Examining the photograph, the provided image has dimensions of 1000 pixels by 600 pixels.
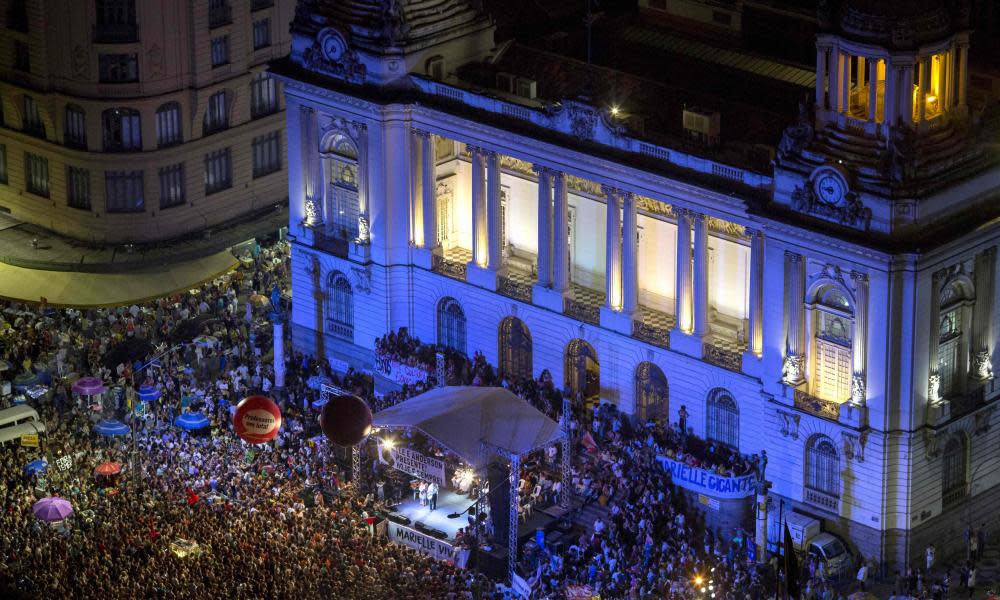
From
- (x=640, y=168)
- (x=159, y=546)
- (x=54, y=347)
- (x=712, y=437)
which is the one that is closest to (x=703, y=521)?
(x=712, y=437)

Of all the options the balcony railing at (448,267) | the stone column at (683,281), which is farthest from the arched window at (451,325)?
the stone column at (683,281)

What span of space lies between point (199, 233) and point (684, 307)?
36.0m

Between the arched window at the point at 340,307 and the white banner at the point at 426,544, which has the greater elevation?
the arched window at the point at 340,307

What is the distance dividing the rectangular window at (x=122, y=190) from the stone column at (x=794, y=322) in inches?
1711

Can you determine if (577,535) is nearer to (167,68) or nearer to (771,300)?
(771,300)

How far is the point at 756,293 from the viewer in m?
105

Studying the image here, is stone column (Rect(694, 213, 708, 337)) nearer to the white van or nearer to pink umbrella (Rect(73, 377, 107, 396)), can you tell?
pink umbrella (Rect(73, 377, 107, 396))

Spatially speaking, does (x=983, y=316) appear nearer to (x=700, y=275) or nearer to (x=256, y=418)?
(x=700, y=275)

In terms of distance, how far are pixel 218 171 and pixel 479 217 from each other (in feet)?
81.2

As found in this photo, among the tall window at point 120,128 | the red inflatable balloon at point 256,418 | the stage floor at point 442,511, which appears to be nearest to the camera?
the red inflatable balloon at point 256,418

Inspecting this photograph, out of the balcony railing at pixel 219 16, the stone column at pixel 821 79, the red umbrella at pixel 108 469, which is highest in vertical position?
the stone column at pixel 821 79

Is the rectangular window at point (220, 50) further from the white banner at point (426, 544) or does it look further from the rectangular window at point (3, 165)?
the white banner at point (426, 544)

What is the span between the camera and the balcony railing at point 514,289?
115062 millimetres

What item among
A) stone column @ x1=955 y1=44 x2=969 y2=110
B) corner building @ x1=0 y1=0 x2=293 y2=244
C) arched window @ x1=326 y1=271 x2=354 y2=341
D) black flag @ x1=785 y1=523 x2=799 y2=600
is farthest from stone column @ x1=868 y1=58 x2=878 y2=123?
corner building @ x1=0 y1=0 x2=293 y2=244
